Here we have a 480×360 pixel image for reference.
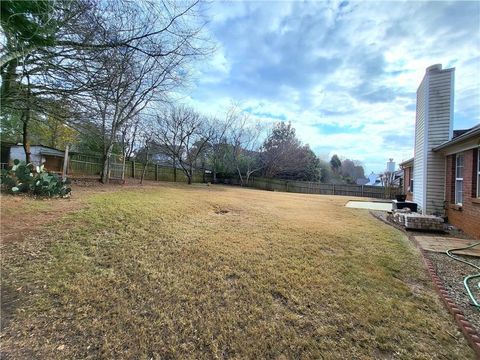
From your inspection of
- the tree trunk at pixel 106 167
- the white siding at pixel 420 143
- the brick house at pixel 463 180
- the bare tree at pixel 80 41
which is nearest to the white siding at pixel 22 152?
the tree trunk at pixel 106 167

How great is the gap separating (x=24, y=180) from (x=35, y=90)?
223 cm

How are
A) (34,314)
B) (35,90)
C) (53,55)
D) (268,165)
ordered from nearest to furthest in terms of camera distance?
(34,314) → (53,55) → (35,90) → (268,165)

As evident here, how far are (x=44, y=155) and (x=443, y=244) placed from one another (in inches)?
863

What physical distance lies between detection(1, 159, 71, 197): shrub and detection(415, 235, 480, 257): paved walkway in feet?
28.2

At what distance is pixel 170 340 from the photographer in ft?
7.11

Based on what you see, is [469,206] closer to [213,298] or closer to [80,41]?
[213,298]

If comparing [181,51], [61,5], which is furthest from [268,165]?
[61,5]

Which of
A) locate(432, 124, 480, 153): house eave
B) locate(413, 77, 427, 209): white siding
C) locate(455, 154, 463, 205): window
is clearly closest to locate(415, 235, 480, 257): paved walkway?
locate(455, 154, 463, 205): window

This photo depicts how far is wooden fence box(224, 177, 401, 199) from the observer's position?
23234 millimetres

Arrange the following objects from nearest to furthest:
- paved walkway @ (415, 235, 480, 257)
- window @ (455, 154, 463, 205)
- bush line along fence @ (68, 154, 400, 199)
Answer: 1. paved walkway @ (415, 235, 480, 257)
2. window @ (455, 154, 463, 205)
3. bush line along fence @ (68, 154, 400, 199)

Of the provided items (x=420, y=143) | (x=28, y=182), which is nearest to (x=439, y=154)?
(x=420, y=143)

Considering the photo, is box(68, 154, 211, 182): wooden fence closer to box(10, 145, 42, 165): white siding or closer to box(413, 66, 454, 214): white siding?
box(10, 145, 42, 165): white siding

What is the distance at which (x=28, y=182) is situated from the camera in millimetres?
5957

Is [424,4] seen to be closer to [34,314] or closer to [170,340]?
[170,340]
